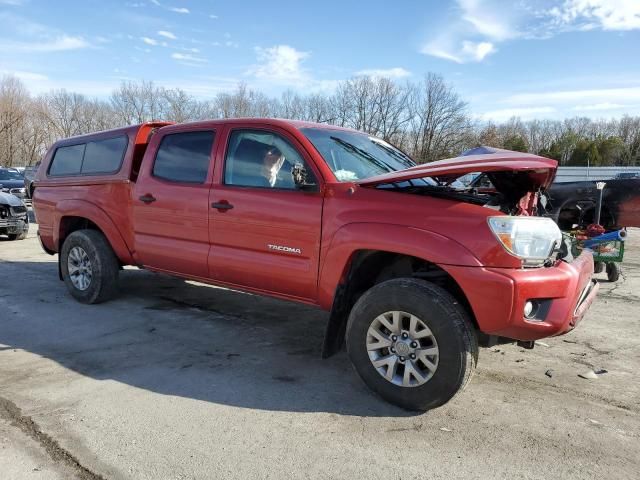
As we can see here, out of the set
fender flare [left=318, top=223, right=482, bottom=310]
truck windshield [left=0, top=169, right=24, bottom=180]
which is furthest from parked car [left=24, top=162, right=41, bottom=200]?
fender flare [left=318, top=223, right=482, bottom=310]

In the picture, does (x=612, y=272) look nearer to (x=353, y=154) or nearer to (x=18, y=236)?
(x=353, y=154)

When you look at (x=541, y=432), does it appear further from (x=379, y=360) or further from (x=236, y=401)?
(x=236, y=401)

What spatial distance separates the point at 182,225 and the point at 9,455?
239cm

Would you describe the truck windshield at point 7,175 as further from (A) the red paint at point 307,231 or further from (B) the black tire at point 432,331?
(B) the black tire at point 432,331

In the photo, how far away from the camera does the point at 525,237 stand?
3082mm

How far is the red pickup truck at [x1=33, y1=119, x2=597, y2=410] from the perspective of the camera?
3.08 meters

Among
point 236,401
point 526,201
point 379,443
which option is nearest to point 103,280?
point 236,401

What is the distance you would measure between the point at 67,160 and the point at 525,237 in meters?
5.50

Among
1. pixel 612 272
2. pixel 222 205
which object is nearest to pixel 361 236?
pixel 222 205

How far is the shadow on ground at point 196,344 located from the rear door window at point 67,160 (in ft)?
5.05

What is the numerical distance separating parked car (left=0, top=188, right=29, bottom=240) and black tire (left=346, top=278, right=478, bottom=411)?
10.1m

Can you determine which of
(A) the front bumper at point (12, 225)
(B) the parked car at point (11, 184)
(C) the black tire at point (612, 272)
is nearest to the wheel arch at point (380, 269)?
(C) the black tire at point (612, 272)

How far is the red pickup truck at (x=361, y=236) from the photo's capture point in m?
3.08

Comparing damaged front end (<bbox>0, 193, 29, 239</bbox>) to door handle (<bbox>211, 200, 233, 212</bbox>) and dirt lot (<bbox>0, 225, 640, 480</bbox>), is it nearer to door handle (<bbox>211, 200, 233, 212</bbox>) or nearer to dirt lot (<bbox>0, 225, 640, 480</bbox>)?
dirt lot (<bbox>0, 225, 640, 480</bbox>)
